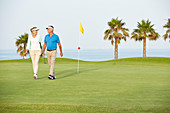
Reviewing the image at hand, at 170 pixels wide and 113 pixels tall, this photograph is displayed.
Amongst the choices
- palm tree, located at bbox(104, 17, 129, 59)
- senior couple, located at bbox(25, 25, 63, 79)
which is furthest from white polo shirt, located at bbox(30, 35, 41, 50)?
palm tree, located at bbox(104, 17, 129, 59)

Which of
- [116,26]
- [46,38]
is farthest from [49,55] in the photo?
[116,26]

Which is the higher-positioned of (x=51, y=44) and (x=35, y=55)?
(x=51, y=44)

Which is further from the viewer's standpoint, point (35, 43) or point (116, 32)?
point (116, 32)

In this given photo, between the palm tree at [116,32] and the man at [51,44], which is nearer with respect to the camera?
the man at [51,44]

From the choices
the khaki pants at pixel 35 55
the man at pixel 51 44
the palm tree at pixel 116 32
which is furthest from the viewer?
the palm tree at pixel 116 32

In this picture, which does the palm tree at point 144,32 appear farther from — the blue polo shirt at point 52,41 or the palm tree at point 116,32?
the blue polo shirt at point 52,41

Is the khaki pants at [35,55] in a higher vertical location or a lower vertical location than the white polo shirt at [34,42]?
lower

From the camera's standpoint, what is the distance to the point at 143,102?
23.3 feet

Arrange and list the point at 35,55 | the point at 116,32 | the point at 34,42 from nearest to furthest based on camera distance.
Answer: the point at 34,42 → the point at 35,55 → the point at 116,32

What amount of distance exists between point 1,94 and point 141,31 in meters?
54.2

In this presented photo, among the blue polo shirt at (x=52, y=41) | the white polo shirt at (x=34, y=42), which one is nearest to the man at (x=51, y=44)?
the blue polo shirt at (x=52, y=41)

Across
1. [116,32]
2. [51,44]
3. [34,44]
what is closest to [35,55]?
[34,44]

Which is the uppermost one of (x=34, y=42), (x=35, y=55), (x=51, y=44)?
(x=34, y=42)

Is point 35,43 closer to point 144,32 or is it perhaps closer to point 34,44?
point 34,44
